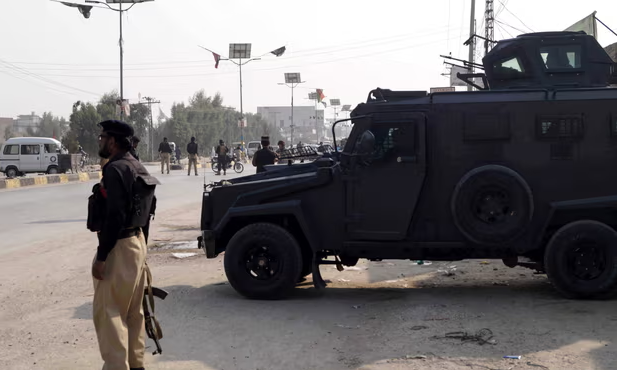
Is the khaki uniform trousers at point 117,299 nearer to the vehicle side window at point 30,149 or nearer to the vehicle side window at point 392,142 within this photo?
the vehicle side window at point 392,142

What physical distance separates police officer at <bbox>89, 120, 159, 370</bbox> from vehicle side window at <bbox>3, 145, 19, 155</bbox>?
1269 inches

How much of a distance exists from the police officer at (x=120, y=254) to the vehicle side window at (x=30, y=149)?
32.3 metres

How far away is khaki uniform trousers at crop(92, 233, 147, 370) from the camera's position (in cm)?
468

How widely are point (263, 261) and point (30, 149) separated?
1178 inches

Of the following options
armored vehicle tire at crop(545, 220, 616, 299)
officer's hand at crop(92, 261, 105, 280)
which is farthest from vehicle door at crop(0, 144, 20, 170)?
officer's hand at crop(92, 261, 105, 280)

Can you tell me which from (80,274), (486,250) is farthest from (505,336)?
(80,274)

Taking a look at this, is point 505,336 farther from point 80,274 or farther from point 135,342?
point 80,274

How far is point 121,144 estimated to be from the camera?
4914 millimetres

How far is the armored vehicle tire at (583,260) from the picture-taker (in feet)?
24.7

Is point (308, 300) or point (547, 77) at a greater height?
point (547, 77)

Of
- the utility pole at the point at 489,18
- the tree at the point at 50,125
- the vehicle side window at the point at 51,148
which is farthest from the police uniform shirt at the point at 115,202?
the tree at the point at 50,125

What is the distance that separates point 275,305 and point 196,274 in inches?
89.4

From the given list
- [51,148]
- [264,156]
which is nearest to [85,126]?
[51,148]

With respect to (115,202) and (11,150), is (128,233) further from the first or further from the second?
(11,150)
